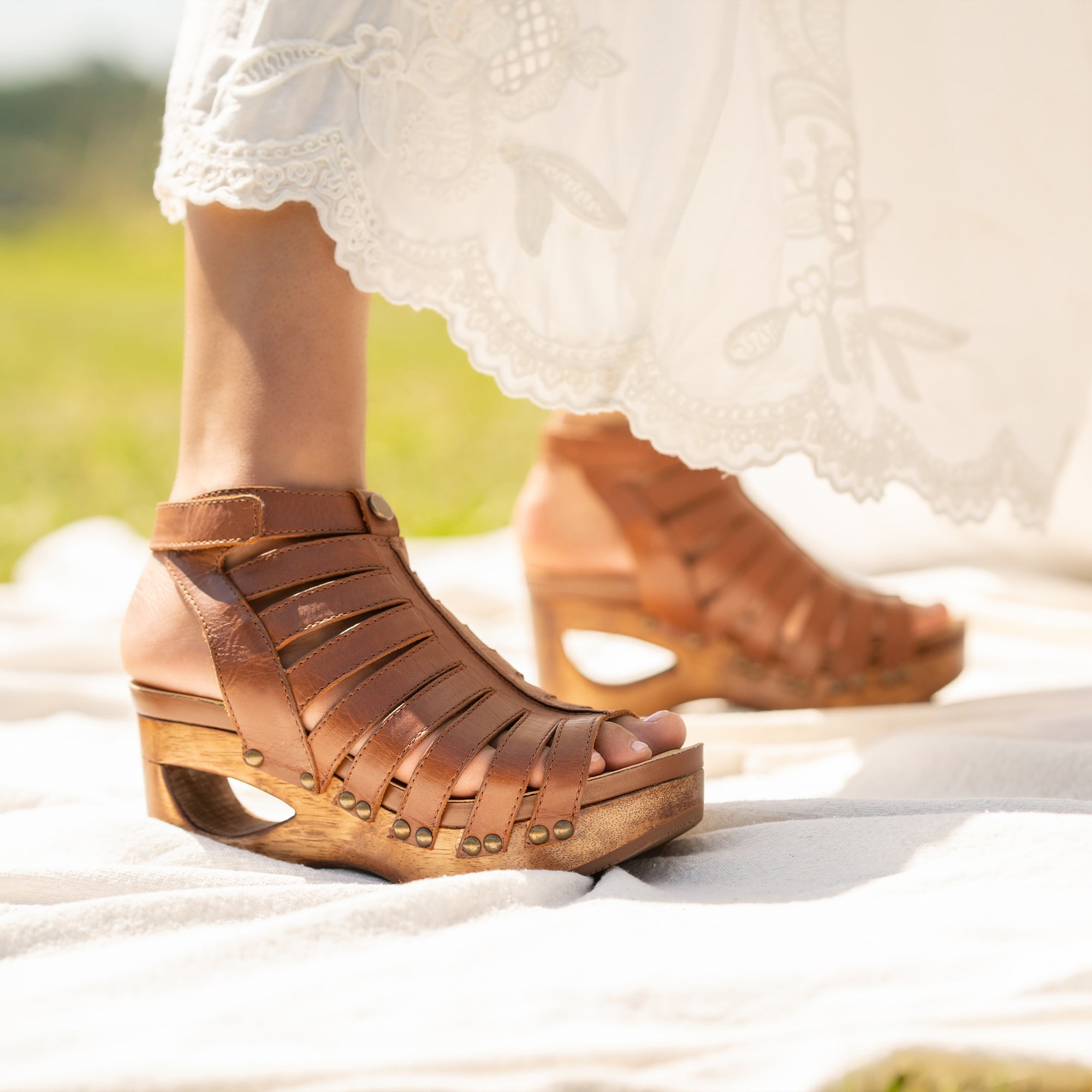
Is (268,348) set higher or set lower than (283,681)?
higher

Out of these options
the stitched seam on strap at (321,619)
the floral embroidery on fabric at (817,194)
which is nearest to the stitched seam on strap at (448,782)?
the stitched seam on strap at (321,619)

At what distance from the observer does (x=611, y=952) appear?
67 cm

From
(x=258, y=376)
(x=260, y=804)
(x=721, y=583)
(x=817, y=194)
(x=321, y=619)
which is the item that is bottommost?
(x=260, y=804)

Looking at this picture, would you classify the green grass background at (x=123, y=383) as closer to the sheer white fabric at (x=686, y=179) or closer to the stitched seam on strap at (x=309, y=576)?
the sheer white fabric at (x=686, y=179)

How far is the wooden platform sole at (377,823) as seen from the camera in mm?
801

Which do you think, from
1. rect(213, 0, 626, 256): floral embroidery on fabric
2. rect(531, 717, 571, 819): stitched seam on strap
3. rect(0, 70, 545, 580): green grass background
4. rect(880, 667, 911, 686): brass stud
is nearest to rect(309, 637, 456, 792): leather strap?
rect(531, 717, 571, 819): stitched seam on strap

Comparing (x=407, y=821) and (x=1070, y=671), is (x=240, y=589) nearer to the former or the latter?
(x=407, y=821)

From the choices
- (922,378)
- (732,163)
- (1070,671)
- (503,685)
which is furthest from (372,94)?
(1070,671)

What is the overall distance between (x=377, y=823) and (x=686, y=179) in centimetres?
55

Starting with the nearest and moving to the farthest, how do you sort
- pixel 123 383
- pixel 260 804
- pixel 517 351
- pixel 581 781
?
pixel 581 781, pixel 517 351, pixel 260 804, pixel 123 383

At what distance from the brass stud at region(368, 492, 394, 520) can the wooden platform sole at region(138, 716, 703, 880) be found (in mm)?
200

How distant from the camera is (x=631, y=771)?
796 millimetres

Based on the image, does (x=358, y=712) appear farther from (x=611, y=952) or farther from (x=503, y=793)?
(x=611, y=952)

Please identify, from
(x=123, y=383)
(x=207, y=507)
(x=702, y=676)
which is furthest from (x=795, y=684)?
(x=123, y=383)
